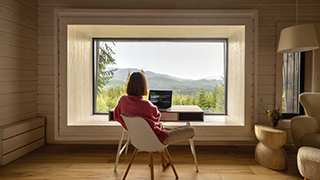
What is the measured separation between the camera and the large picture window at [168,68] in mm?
3763

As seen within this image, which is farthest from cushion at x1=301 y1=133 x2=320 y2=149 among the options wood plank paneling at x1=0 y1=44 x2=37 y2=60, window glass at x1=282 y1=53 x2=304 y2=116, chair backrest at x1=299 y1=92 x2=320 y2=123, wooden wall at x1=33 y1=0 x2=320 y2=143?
wood plank paneling at x1=0 y1=44 x2=37 y2=60

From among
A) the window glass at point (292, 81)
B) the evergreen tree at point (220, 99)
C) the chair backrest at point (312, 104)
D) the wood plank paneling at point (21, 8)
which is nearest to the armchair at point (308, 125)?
the chair backrest at point (312, 104)

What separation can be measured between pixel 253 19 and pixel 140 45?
2.00 m

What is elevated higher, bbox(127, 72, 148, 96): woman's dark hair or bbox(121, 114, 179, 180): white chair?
bbox(127, 72, 148, 96): woman's dark hair

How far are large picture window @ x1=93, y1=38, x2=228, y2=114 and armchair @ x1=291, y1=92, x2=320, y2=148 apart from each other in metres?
1.43

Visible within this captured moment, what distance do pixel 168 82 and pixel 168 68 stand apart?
276 millimetres

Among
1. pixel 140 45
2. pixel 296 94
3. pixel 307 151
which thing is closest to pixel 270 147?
pixel 307 151

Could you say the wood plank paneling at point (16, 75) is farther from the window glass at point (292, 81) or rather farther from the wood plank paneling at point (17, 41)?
the window glass at point (292, 81)

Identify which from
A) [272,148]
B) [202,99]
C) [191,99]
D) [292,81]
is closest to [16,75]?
[191,99]

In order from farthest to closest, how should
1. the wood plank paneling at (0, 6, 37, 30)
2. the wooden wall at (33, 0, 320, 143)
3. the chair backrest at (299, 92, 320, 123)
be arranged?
the wooden wall at (33, 0, 320, 143) < the wood plank paneling at (0, 6, 37, 30) < the chair backrest at (299, 92, 320, 123)

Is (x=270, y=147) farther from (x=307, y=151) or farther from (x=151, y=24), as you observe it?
(x=151, y=24)

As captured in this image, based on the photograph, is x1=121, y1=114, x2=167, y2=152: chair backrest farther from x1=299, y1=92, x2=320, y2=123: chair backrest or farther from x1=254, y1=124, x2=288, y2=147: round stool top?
x1=299, y1=92, x2=320, y2=123: chair backrest

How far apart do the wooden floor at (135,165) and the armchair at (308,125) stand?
384mm

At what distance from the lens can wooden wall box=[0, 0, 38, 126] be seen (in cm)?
255
